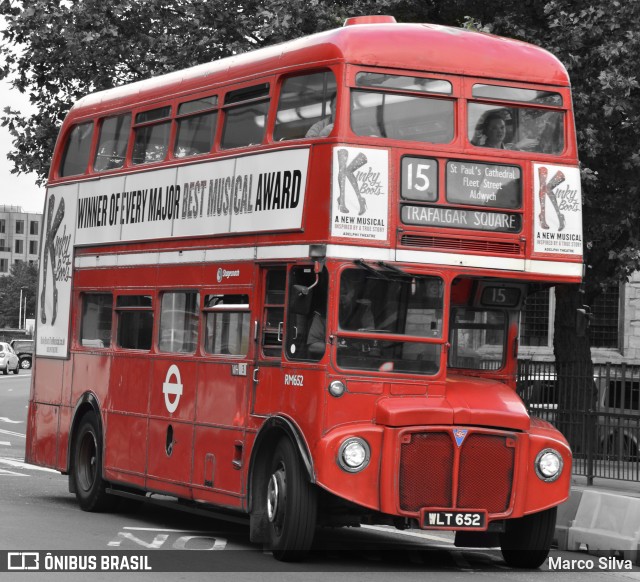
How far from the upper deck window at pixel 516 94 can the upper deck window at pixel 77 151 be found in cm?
594

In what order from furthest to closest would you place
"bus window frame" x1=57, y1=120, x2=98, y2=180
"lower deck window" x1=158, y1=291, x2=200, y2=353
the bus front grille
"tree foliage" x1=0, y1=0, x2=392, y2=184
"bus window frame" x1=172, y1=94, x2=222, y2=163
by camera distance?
"tree foliage" x1=0, y1=0, x2=392, y2=184, "bus window frame" x1=57, y1=120, x2=98, y2=180, "lower deck window" x1=158, y1=291, x2=200, y2=353, "bus window frame" x1=172, y1=94, x2=222, y2=163, the bus front grille

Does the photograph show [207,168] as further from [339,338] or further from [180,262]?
[339,338]

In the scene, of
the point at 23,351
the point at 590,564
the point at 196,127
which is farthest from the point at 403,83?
the point at 23,351

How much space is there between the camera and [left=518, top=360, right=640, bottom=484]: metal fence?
18.2m

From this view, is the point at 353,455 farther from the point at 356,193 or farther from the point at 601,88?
the point at 601,88

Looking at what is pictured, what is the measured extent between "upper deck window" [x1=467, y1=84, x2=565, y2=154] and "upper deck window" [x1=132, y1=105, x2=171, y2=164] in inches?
151

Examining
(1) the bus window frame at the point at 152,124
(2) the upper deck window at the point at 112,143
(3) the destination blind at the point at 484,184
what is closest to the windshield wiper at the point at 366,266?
(3) the destination blind at the point at 484,184

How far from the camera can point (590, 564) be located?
13.1m

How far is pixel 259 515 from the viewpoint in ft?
40.5

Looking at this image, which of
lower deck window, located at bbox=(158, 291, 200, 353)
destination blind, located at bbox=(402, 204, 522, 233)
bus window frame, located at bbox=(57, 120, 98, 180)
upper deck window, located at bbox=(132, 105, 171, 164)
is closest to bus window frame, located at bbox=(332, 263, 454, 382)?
destination blind, located at bbox=(402, 204, 522, 233)

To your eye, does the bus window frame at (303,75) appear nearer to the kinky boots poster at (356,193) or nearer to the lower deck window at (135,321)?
the kinky boots poster at (356,193)

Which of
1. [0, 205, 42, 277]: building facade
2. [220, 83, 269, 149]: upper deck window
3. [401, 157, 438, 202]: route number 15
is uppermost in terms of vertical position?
[0, 205, 42, 277]: building facade

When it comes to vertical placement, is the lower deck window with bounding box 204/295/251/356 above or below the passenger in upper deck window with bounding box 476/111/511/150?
below

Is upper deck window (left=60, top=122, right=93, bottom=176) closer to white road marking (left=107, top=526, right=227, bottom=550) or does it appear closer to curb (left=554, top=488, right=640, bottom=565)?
white road marking (left=107, top=526, right=227, bottom=550)
